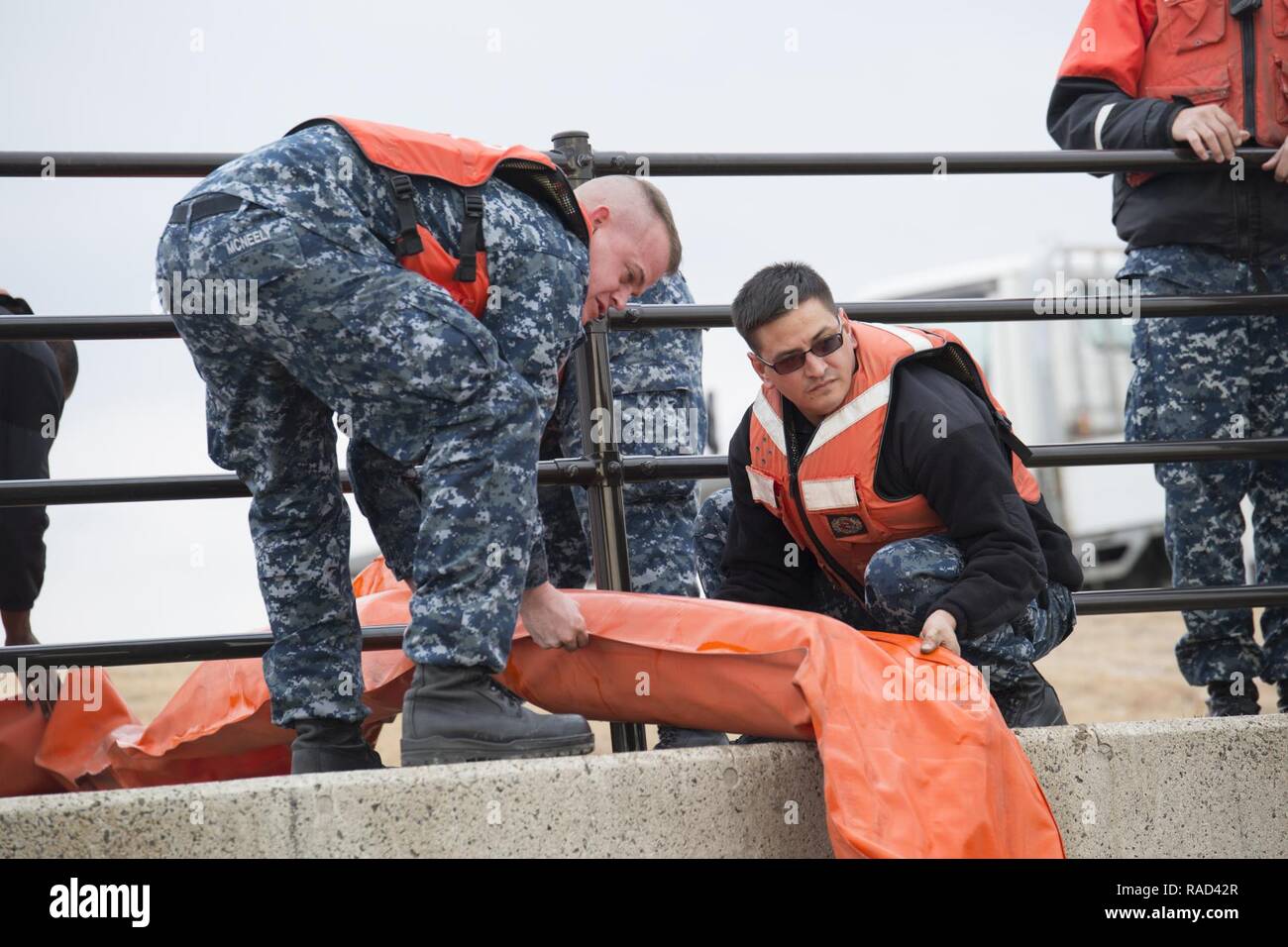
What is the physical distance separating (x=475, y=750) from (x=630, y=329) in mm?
1055

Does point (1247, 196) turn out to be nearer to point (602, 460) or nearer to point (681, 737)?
point (602, 460)

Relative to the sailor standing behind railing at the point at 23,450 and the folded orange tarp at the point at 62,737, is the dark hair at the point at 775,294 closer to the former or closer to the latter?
the folded orange tarp at the point at 62,737

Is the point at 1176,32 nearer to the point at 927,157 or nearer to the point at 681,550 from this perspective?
the point at 927,157

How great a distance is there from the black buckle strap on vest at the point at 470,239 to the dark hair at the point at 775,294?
556mm

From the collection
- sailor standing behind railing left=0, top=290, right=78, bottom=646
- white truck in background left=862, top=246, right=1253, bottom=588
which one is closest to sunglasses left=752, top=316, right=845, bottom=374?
sailor standing behind railing left=0, top=290, right=78, bottom=646

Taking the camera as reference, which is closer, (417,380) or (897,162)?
(417,380)

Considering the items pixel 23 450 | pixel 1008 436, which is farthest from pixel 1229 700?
pixel 23 450

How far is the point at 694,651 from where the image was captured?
213 centimetres

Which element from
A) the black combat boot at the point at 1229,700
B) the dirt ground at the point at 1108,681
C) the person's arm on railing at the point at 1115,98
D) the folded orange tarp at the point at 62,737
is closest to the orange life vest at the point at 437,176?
the folded orange tarp at the point at 62,737

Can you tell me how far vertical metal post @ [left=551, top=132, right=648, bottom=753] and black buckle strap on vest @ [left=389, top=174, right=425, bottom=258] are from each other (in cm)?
63

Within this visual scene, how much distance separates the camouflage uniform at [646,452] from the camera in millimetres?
2916

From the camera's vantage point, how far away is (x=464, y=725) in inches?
77.8
